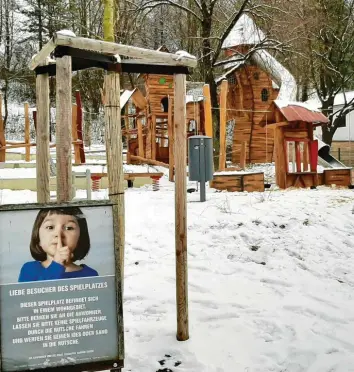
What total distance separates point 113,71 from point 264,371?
8.12 feet

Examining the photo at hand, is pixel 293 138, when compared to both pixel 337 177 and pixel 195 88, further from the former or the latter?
pixel 195 88

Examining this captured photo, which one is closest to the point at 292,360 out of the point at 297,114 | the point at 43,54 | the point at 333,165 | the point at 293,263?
→ the point at 293,263

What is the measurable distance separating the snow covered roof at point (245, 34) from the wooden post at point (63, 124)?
624 inches

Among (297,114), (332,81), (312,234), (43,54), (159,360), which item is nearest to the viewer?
(43,54)

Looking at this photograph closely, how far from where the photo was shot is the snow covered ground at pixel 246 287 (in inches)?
143

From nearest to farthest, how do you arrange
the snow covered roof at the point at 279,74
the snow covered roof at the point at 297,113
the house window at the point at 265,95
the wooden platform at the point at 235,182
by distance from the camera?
the wooden platform at the point at 235,182 → the snow covered roof at the point at 297,113 → the snow covered roof at the point at 279,74 → the house window at the point at 265,95

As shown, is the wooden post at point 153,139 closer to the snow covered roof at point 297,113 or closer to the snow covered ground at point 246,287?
the snow covered roof at point 297,113

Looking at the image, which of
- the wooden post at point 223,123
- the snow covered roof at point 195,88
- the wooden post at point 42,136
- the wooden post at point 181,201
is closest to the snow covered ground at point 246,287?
the wooden post at point 181,201

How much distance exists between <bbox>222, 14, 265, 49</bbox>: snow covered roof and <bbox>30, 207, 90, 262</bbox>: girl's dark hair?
1641cm

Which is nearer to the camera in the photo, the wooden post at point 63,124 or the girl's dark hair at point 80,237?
the girl's dark hair at point 80,237

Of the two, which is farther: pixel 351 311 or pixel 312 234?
pixel 312 234

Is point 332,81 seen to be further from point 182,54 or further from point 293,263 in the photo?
point 182,54

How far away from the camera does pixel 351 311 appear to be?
14.8ft

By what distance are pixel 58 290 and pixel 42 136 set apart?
132cm
